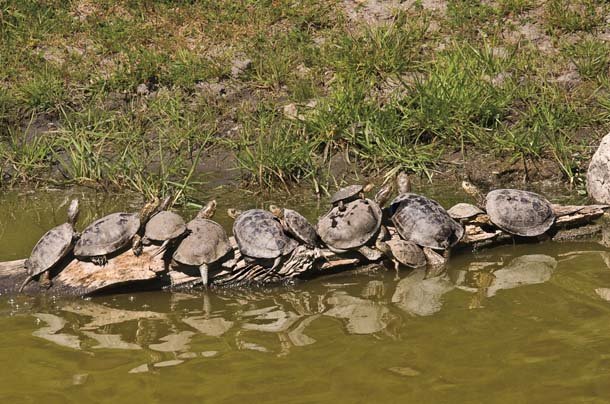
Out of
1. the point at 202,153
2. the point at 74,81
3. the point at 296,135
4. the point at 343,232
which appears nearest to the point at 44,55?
the point at 74,81

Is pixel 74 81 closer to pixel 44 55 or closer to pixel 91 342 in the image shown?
pixel 44 55

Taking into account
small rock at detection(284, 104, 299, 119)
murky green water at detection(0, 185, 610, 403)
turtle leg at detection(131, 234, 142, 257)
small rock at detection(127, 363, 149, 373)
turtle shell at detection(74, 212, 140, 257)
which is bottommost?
murky green water at detection(0, 185, 610, 403)

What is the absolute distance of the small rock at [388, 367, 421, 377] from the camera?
493 centimetres

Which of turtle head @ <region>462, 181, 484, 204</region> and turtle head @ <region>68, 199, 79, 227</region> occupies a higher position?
turtle head @ <region>68, 199, 79, 227</region>

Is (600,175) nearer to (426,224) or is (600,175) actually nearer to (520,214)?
(520,214)

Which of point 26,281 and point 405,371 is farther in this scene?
point 26,281

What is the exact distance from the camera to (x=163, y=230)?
21.7 feet

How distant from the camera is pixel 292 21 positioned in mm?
12180

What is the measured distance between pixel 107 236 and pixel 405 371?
2.77 metres

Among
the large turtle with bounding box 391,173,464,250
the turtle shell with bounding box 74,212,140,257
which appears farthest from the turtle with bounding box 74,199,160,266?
the large turtle with bounding box 391,173,464,250

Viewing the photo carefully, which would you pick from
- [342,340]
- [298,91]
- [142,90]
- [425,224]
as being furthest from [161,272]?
[142,90]

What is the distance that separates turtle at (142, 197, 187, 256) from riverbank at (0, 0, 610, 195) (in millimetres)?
1954

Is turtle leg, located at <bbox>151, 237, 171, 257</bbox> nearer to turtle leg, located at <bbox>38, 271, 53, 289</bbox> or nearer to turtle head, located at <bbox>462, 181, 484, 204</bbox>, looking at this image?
turtle leg, located at <bbox>38, 271, 53, 289</bbox>

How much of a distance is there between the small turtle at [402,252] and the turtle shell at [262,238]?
732 millimetres
